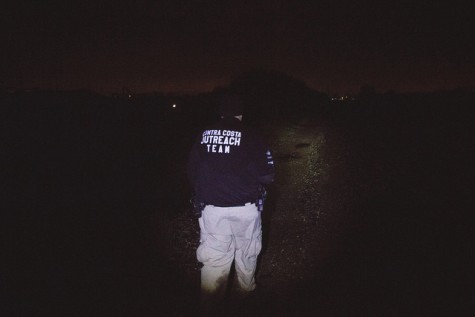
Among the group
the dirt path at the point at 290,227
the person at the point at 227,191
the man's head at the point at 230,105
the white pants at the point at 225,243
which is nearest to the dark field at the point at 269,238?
the dirt path at the point at 290,227

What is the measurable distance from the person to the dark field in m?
0.62

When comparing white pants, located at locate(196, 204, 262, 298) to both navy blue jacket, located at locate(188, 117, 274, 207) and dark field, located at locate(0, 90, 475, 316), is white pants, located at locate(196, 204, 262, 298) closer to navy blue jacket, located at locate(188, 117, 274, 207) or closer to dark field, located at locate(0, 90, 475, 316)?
navy blue jacket, located at locate(188, 117, 274, 207)

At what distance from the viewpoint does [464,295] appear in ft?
12.2

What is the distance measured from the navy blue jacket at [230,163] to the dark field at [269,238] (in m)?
1.30

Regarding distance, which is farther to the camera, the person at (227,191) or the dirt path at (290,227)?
the dirt path at (290,227)

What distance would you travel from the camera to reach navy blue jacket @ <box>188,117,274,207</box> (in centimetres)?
309

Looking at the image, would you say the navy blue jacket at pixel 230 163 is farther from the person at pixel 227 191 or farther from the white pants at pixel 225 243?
the white pants at pixel 225 243

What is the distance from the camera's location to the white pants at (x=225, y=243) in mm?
3170

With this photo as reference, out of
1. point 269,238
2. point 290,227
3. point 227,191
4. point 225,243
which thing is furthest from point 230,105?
point 290,227

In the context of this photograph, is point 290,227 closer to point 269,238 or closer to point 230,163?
point 269,238

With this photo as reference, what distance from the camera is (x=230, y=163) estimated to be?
3.11 m

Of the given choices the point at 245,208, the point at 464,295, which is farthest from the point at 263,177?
the point at 464,295

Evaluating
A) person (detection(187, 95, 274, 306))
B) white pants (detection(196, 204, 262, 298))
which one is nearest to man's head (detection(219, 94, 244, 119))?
person (detection(187, 95, 274, 306))

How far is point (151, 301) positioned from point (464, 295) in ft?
11.4
